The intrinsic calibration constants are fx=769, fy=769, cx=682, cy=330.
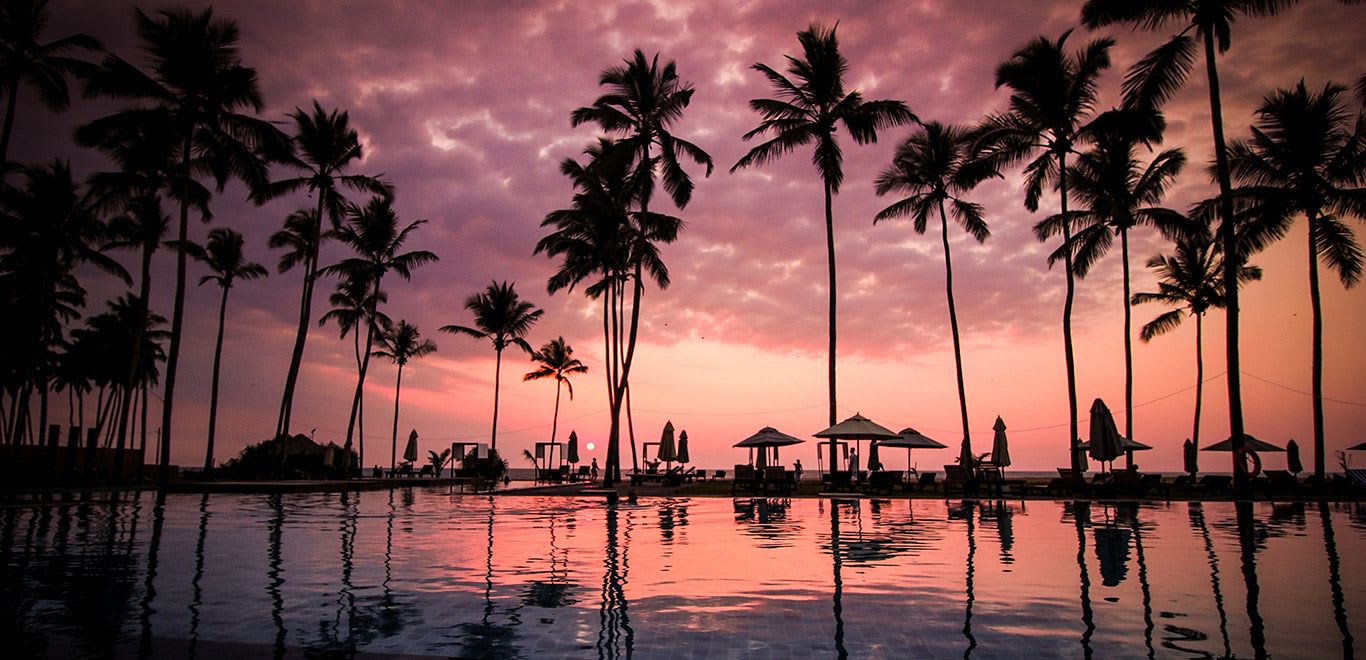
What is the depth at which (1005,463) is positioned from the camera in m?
27.1

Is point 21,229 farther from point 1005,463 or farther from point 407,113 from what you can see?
point 1005,463

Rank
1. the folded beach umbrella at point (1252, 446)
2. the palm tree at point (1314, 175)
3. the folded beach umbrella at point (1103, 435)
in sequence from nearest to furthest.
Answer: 1. the folded beach umbrella at point (1103, 435)
2. the palm tree at point (1314, 175)
3. the folded beach umbrella at point (1252, 446)

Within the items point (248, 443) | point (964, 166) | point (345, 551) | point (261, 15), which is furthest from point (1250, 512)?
point (248, 443)

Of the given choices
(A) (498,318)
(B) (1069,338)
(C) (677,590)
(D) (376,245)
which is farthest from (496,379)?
(C) (677,590)

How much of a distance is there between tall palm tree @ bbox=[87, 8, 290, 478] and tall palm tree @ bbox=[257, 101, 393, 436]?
3.04 metres

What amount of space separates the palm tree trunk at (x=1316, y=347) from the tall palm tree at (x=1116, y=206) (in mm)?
4263

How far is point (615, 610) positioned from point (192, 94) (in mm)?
29450

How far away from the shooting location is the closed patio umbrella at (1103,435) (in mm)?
22594

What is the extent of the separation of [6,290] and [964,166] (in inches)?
1664

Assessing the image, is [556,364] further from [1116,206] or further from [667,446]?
[1116,206]

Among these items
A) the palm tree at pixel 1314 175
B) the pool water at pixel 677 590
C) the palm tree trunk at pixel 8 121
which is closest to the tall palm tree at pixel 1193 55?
the palm tree at pixel 1314 175

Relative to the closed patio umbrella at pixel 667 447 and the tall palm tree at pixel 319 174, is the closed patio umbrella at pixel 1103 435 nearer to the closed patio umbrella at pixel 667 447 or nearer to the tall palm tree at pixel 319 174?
the closed patio umbrella at pixel 667 447

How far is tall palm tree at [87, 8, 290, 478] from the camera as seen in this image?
2633cm

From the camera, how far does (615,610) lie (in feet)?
19.6
